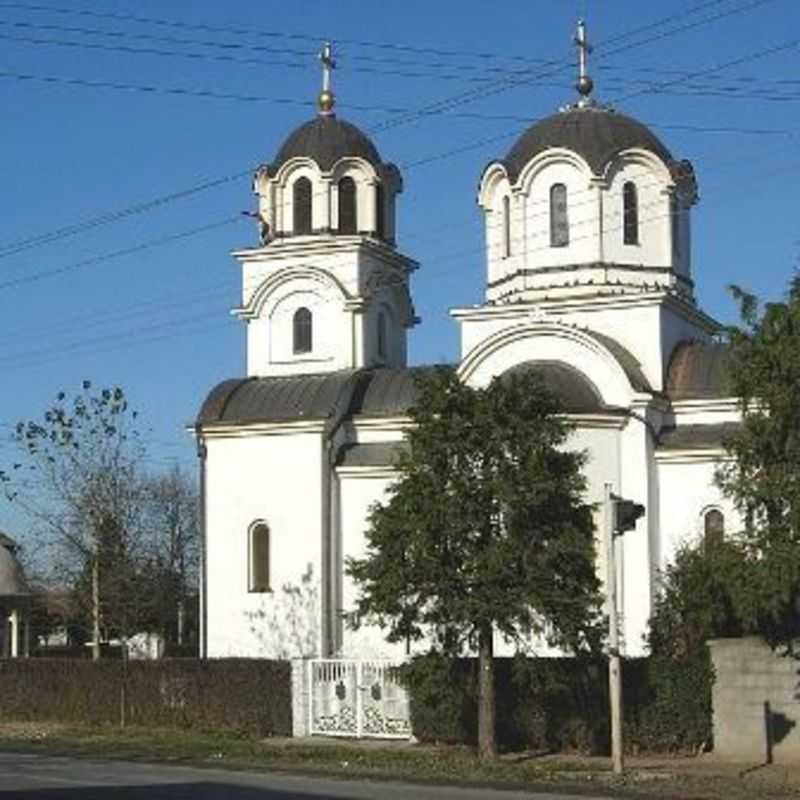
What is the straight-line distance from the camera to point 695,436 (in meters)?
40.7

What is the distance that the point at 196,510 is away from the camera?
8388 centimetres

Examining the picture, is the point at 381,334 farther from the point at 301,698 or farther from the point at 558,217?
the point at 301,698

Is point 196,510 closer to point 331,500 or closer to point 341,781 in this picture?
point 331,500

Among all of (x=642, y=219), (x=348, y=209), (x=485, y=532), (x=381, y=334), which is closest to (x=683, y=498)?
(x=642, y=219)

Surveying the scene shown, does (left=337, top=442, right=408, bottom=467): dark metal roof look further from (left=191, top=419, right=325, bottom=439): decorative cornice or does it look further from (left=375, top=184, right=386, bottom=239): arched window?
(left=375, top=184, right=386, bottom=239): arched window

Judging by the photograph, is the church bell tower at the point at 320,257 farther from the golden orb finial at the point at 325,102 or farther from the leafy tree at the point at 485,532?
the leafy tree at the point at 485,532

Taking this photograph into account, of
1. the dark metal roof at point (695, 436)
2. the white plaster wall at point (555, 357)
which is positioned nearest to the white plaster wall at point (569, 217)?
the white plaster wall at point (555, 357)

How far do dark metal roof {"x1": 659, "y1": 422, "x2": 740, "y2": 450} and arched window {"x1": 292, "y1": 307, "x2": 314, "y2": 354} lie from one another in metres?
10.8

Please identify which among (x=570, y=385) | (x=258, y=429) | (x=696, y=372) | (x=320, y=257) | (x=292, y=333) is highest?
(x=320, y=257)

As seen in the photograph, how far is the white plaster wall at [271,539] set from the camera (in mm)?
43000

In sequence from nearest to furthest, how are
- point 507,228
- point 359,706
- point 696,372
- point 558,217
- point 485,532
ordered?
1. point 485,532
2. point 359,706
3. point 696,372
4. point 558,217
5. point 507,228

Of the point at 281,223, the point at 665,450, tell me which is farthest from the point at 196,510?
the point at 665,450

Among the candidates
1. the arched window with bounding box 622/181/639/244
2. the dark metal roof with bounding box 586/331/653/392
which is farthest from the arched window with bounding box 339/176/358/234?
the dark metal roof with bounding box 586/331/653/392

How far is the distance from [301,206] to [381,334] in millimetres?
4181
